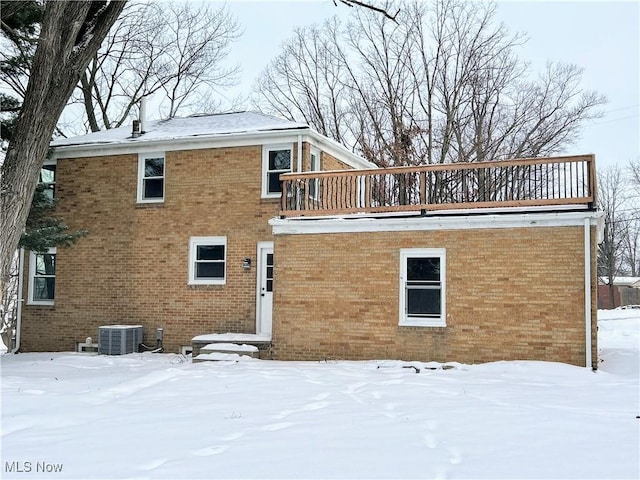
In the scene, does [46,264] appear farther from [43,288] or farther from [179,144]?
[179,144]

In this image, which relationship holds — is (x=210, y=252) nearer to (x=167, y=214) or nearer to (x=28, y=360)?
(x=167, y=214)

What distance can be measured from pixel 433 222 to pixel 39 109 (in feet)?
23.1

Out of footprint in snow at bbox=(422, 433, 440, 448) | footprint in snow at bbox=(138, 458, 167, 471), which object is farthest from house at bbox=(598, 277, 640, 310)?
footprint in snow at bbox=(138, 458, 167, 471)

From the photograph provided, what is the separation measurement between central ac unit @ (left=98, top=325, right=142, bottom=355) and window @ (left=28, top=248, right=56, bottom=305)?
2.50 meters

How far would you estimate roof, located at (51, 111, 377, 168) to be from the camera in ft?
48.7

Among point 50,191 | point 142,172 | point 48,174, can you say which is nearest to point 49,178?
point 48,174

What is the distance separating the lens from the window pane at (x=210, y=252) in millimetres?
15164

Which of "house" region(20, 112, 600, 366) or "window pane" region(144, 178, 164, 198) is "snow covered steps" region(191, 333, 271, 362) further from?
"window pane" region(144, 178, 164, 198)

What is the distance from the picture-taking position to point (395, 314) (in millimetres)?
12305

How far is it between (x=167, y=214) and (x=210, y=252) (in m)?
1.44

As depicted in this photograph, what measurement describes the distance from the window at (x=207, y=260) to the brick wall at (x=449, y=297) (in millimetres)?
2378

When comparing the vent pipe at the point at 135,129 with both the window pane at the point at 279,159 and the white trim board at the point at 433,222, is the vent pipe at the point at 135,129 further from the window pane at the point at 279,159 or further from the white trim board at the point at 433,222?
the white trim board at the point at 433,222

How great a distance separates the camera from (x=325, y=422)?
675 cm

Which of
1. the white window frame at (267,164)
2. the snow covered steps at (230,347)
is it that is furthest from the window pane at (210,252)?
the snow covered steps at (230,347)
